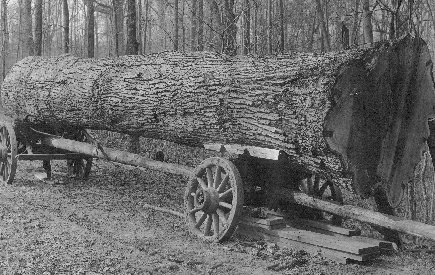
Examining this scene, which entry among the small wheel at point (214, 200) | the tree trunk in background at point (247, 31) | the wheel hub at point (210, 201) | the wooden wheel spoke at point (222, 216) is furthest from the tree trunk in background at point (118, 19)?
the wooden wheel spoke at point (222, 216)

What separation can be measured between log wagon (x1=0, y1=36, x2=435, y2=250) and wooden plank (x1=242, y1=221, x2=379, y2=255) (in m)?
0.27

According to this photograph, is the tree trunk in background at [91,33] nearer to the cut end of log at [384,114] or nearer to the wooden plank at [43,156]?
the wooden plank at [43,156]

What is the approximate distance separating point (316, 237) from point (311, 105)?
4.65 feet

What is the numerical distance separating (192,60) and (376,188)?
282 centimetres

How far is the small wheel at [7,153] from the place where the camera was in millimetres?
9039

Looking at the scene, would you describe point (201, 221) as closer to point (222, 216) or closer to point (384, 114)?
point (222, 216)

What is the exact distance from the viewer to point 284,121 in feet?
18.0

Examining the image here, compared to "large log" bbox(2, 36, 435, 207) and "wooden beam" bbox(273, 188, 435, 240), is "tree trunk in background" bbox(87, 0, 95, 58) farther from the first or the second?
"wooden beam" bbox(273, 188, 435, 240)

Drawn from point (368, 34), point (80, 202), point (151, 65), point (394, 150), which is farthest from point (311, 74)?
point (368, 34)

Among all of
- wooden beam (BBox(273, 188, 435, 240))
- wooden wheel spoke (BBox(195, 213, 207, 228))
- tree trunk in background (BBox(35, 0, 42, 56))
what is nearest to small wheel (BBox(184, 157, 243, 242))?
wooden wheel spoke (BBox(195, 213, 207, 228))

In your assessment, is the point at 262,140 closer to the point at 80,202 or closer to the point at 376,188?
the point at 376,188

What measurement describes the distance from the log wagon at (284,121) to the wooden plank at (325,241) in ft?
0.90

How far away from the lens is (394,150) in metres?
5.69

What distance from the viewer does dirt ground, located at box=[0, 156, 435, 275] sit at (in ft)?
16.4
